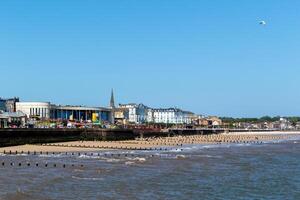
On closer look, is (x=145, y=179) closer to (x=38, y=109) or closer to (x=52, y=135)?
(x=52, y=135)

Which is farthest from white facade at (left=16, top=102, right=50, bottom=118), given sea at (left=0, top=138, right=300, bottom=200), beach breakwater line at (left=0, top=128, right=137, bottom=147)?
sea at (left=0, top=138, right=300, bottom=200)

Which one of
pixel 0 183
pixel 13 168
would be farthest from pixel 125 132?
pixel 0 183

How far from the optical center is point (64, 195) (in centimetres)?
2950

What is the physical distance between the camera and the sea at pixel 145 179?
99.8 ft

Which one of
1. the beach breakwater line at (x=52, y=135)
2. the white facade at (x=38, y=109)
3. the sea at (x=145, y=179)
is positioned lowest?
the sea at (x=145, y=179)

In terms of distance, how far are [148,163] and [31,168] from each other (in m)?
11.4

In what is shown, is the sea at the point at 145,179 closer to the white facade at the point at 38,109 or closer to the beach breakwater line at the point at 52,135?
the beach breakwater line at the point at 52,135

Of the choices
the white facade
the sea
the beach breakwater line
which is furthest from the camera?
the white facade

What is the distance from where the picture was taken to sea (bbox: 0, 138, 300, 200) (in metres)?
30.4

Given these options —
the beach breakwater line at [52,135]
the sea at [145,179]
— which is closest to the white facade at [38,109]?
the beach breakwater line at [52,135]

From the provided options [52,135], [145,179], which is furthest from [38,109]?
[145,179]

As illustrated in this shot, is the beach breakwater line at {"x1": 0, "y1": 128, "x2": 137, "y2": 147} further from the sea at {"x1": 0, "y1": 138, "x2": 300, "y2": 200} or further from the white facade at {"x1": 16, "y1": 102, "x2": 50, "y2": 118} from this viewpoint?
the white facade at {"x1": 16, "y1": 102, "x2": 50, "y2": 118}

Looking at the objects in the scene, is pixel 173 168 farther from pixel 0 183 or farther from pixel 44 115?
pixel 44 115

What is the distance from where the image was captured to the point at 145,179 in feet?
123
